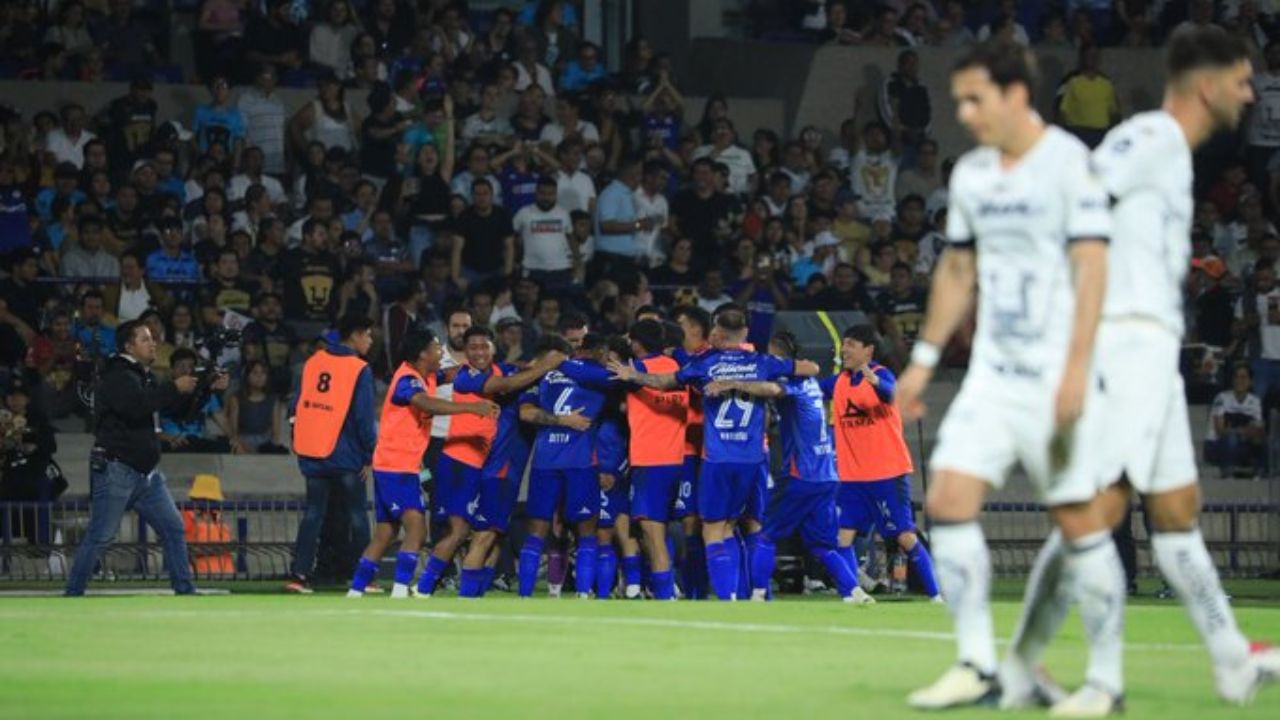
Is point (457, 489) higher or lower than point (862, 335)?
lower

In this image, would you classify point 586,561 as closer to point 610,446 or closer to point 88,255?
point 610,446

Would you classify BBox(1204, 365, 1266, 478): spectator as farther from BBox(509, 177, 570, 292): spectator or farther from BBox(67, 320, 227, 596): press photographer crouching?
BBox(67, 320, 227, 596): press photographer crouching

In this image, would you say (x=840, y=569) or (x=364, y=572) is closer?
(x=840, y=569)

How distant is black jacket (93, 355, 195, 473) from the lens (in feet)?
63.8

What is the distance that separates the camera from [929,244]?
99.4 feet

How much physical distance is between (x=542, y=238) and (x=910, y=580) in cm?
728

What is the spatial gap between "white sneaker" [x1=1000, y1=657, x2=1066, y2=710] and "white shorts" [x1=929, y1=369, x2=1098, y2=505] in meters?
0.67

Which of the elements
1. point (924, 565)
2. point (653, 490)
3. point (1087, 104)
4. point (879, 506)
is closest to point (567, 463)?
point (653, 490)

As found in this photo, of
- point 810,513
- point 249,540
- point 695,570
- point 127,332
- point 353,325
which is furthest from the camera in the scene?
point 249,540

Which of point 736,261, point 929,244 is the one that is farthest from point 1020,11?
point 736,261

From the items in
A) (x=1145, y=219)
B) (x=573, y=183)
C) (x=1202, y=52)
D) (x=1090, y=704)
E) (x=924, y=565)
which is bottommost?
(x=924, y=565)

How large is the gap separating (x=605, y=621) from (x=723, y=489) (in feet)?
18.7

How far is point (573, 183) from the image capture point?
2911cm

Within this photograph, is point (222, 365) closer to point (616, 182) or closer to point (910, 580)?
point (616, 182)
